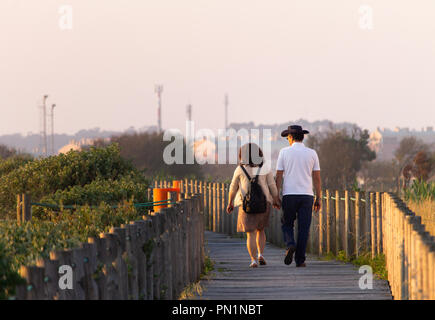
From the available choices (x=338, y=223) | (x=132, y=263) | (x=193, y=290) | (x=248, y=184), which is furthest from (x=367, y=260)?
(x=132, y=263)

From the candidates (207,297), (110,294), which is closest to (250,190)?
(207,297)

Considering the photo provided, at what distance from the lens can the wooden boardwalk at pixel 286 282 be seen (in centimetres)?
1095

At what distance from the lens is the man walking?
507 inches

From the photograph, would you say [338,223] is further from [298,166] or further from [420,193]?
[420,193]

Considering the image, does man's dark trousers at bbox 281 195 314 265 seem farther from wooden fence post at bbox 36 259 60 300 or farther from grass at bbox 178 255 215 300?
wooden fence post at bbox 36 259 60 300

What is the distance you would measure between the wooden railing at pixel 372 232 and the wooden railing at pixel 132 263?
2582mm

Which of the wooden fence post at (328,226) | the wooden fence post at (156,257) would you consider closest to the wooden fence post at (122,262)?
the wooden fence post at (156,257)

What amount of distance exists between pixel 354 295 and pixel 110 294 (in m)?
4.38

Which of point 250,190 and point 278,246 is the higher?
point 250,190

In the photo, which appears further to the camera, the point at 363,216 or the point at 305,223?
the point at 363,216

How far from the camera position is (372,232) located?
Answer: 1450cm

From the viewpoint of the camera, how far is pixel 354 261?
48.5 ft

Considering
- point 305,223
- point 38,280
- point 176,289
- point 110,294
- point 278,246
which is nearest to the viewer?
point 38,280

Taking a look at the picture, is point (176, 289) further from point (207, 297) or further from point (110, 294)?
point (110, 294)
